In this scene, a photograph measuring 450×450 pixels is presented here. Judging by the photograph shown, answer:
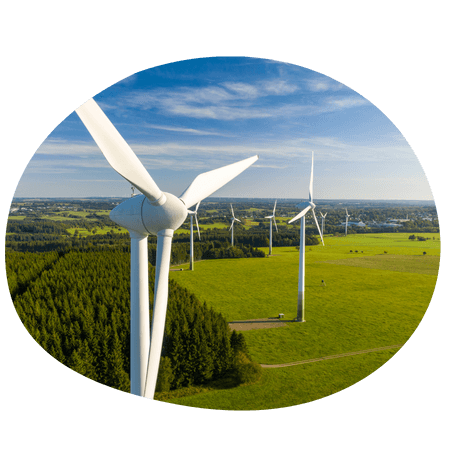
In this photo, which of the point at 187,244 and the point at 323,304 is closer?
the point at 323,304

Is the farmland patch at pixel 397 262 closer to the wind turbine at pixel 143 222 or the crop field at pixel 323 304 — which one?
the crop field at pixel 323 304

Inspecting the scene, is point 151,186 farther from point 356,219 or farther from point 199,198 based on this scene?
point 356,219

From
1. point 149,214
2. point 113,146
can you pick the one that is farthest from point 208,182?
point 113,146

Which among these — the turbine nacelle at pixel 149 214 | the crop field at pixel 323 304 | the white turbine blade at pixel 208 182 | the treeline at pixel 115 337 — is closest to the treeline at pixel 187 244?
the crop field at pixel 323 304

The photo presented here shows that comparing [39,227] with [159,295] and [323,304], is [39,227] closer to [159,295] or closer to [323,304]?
[159,295]

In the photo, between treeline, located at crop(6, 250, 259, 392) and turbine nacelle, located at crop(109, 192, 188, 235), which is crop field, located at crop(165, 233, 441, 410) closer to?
treeline, located at crop(6, 250, 259, 392)
